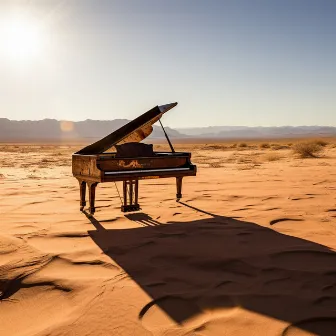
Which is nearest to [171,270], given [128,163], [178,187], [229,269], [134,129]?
[229,269]

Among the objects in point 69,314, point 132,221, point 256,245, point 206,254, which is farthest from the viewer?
point 132,221

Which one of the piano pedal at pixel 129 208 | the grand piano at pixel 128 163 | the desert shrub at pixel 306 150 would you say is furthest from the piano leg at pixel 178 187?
the desert shrub at pixel 306 150

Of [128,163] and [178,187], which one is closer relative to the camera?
[128,163]

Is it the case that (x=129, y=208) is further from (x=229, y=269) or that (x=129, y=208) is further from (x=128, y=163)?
(x=229, y=269)

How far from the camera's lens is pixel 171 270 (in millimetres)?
3432

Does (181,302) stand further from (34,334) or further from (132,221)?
(132,221)

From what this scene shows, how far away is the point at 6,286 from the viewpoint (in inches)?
122

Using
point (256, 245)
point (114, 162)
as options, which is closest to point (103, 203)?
point (114, 162)

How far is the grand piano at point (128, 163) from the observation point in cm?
566

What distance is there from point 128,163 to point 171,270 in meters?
2.79

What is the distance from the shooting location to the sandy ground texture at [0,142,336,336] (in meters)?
2.48

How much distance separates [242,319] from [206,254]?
1.41 m

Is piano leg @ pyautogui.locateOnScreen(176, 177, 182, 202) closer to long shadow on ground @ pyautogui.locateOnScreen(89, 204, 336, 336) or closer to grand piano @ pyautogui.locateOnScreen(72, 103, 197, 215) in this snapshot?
grand piano @ pyautogui.locateOnScreen(72, 103, 197, 215)

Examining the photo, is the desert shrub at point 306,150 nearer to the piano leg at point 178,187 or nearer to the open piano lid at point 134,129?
the piano leg at point 178,187
